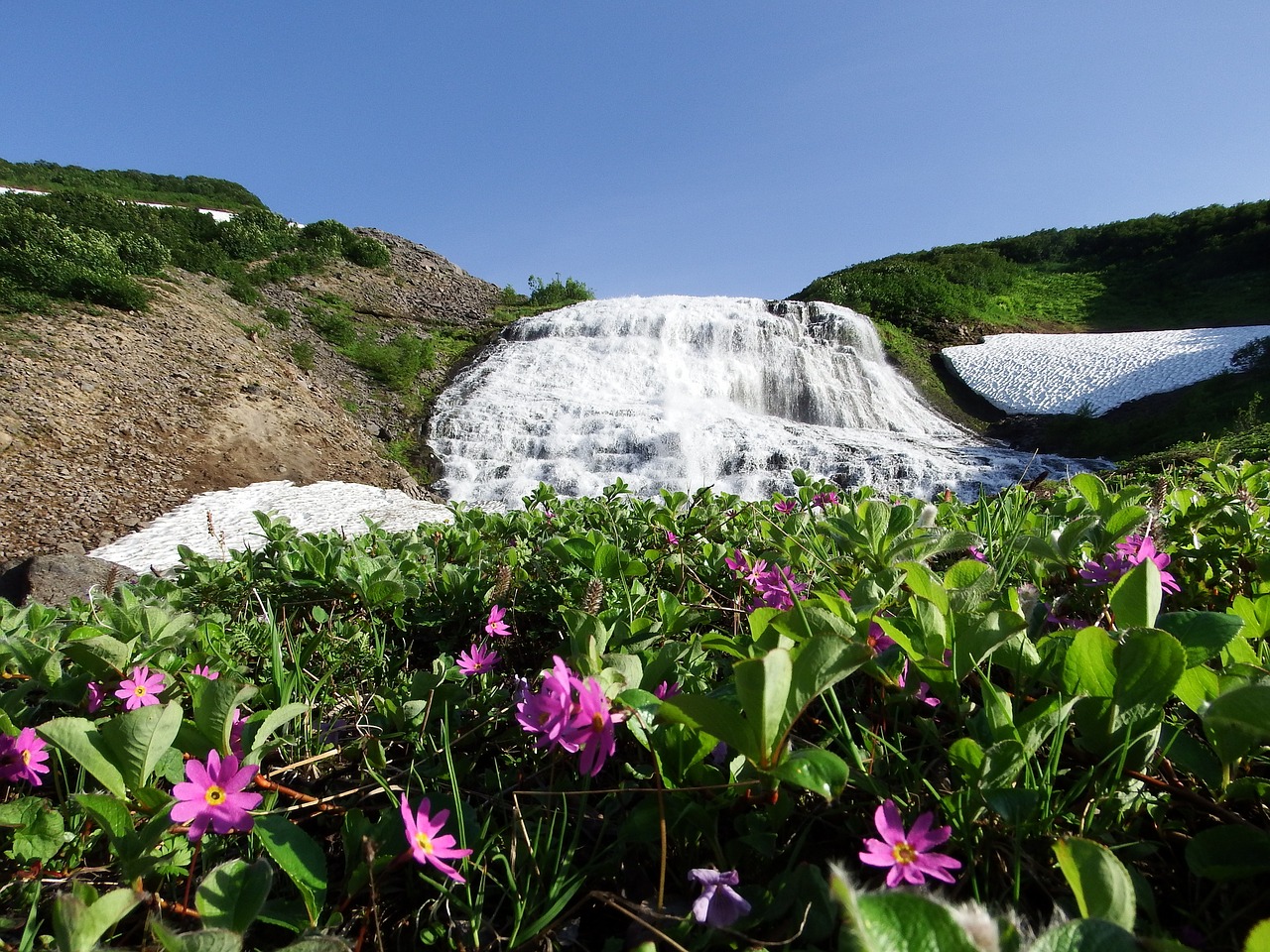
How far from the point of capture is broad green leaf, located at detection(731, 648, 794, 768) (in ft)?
1.94

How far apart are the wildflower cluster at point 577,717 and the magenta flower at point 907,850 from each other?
299 millimetres

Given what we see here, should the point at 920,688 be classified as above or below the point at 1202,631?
below

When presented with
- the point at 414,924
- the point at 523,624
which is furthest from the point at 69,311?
the point at 414,924

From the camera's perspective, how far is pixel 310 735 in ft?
3.61

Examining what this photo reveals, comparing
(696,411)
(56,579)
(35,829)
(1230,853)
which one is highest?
(696,411)

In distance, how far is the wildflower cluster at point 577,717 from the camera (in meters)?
0.71

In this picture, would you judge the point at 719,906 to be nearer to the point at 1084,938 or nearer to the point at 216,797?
the point at 1084,938

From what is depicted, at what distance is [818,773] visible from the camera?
23.8 inches

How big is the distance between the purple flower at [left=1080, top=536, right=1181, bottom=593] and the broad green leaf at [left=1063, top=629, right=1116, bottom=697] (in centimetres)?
60

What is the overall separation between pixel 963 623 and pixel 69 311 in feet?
41.4

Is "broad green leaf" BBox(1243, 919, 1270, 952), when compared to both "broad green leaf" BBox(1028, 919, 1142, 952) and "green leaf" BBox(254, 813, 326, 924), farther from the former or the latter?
"green leaf" BBox(254, 813, 326, 924)

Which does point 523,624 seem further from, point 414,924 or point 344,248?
point 344,248

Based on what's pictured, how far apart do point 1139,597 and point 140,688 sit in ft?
5.50

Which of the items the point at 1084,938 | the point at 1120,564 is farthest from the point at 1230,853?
the point at 1120,564
